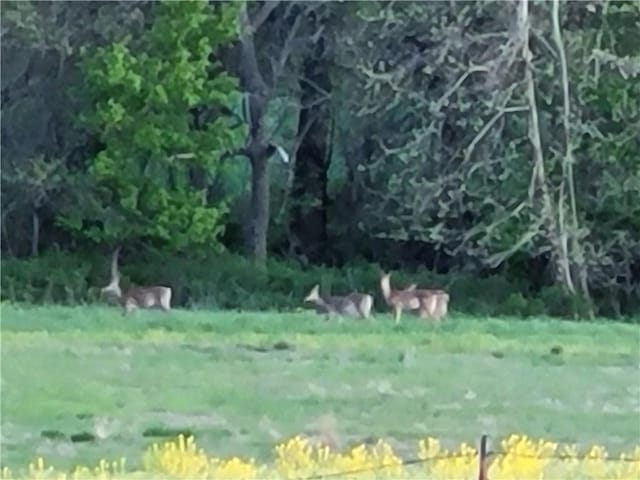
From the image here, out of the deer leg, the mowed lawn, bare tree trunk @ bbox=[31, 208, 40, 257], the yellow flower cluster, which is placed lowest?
the yellow flower cluster

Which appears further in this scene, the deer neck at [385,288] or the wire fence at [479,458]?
the deer neck at [385,288]

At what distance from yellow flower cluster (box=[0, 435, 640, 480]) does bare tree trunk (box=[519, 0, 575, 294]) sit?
1.94ft

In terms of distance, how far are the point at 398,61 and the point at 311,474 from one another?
1142 mm

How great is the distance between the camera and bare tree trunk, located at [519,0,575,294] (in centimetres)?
371

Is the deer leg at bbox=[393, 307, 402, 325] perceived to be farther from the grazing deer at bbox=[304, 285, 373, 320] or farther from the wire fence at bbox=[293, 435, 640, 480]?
the wire fence at bbox=[293, 435, 640, 480]

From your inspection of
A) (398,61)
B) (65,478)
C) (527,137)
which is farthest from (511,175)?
(65,478)

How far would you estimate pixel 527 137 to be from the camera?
3789 millimetres

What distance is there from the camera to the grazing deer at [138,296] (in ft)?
11.8

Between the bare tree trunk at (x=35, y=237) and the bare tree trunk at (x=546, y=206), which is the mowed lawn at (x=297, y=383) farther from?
the bare tree trunk at (x=35, y=237)

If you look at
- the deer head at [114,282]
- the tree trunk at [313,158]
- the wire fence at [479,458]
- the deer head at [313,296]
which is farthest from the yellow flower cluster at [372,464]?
the tree trunk at [313,158]

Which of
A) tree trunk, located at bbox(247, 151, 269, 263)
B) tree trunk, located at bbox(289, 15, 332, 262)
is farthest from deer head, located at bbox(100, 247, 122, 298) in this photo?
tree trunk, located at bbox(289, 15, 332, 262)

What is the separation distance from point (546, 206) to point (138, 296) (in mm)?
989

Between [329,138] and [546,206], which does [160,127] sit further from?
[546,206]

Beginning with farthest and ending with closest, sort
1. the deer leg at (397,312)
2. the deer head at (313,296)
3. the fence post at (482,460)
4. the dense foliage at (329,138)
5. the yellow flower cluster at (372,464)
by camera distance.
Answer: the dense foliage at (329,138)
the deer head at (313,296)
the deer leg at (397,312)
the yellow flower cluster at (372,464)
the fence post at (482,460)
